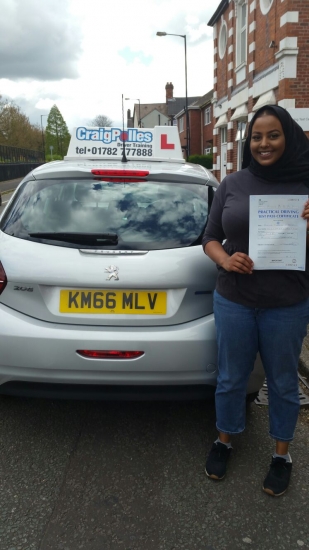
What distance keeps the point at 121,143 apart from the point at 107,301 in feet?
7.94

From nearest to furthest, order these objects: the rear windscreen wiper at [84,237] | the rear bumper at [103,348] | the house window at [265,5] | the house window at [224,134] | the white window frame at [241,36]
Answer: the rear bumper at [103,348], the rear windscreen wiper at [84,237], the house window at [265,5], the white window frame at [241,36], the house window at [224,134]

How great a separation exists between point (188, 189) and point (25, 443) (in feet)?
6.05

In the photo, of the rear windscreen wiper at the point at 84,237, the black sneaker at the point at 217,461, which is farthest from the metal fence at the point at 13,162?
the black sneaker at the point at 217,461

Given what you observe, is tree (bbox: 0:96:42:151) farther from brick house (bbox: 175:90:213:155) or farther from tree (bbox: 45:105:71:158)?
brick house (bbox: 175:90:213:155)

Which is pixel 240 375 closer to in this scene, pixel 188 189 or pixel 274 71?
pixel 188 189

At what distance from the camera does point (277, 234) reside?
2.49 metres

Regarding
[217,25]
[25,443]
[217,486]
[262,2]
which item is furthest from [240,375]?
[217,25]

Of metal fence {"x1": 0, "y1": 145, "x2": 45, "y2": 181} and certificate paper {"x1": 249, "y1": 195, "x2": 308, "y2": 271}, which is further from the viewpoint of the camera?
metal fence {"x1": 0, "y1": 145, "x2": 45, "y2": 181}

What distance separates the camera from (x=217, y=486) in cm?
277

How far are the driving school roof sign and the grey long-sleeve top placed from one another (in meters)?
2.07

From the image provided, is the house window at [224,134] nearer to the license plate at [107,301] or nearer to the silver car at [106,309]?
the silver car at [106,309]

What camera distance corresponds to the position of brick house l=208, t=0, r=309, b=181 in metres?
14.8

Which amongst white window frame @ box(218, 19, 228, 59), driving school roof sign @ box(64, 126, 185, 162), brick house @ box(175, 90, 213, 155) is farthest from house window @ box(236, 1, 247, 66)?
brick house @ box(175, 90, 213, 155)

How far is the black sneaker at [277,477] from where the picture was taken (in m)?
2.68
